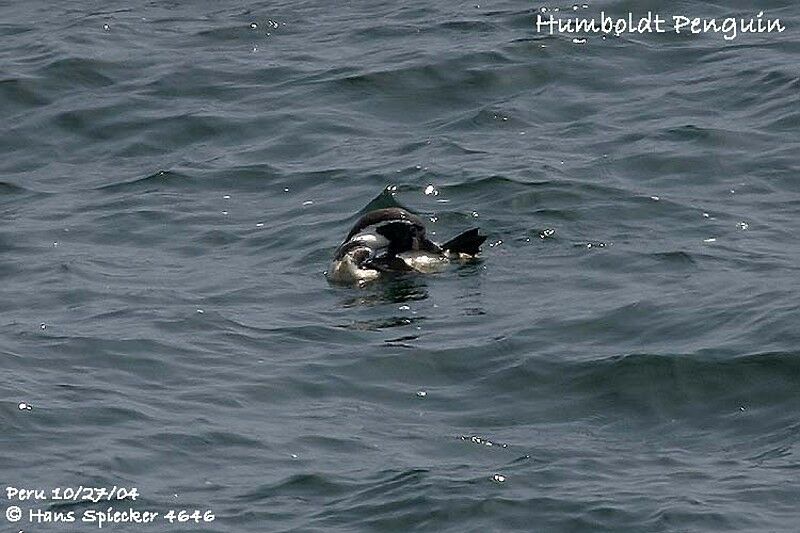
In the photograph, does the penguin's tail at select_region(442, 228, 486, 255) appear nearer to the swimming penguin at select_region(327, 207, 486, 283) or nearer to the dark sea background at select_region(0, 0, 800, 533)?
the swimming penguin at select_region(327, 207, 486, 283)

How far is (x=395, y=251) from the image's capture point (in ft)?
42.9

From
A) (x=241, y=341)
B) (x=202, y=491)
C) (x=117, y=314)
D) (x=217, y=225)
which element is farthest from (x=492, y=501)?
(x=217, y=225)

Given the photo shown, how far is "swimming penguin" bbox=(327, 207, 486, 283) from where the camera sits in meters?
13.0

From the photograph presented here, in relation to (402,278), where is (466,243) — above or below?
above

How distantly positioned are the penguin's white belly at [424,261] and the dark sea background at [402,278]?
9.4 inches

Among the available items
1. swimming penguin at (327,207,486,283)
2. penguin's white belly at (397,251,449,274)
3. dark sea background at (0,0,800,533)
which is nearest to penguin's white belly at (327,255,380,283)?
swimming penguin at (327,207,486,283)

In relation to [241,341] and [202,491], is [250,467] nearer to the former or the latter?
[202,491]

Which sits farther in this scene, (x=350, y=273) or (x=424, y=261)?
(x=424, y=261)

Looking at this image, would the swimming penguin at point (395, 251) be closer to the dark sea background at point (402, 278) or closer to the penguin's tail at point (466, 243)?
the penguin's tail at point (466, 243)

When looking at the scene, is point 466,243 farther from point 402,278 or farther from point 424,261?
point 402,278

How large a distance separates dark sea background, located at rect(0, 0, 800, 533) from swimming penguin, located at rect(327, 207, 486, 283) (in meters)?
0.16

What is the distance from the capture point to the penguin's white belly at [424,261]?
13039mm

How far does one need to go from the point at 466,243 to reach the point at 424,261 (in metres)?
0.31

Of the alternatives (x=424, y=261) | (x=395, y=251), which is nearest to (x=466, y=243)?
(x=424, y=261)
